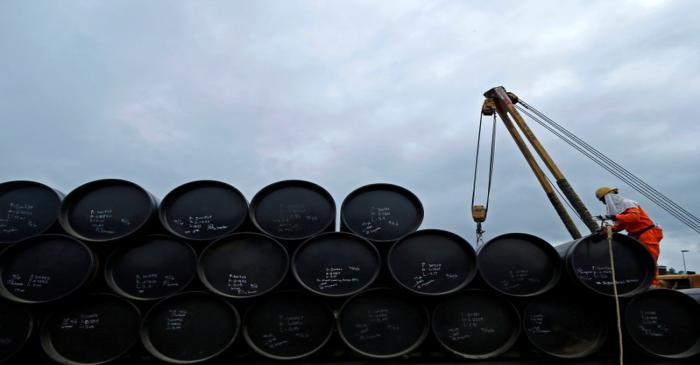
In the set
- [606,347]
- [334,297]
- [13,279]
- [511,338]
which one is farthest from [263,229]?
[606,347]

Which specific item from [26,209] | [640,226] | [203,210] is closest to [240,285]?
[203,210]

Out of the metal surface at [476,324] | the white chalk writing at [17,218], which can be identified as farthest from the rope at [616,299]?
the white chalk writing at [17,218]

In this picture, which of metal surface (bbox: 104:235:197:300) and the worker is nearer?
metal surface (bbox: 104:235:197:300)

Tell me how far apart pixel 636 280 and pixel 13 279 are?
5541 mm

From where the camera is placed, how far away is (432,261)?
3.96 meters

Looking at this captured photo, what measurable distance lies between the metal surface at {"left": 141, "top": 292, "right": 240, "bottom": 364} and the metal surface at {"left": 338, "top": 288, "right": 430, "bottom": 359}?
97cm

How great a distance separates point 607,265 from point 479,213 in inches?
263

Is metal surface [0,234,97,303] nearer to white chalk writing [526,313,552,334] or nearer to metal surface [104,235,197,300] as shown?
metal surface [104,235,197,300]

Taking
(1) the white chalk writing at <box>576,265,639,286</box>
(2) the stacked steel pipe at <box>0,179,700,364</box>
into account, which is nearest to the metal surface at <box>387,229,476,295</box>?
(2) the stacked steel pipe at <box>0,179,700,364</box>

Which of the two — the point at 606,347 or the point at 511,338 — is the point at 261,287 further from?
the point at 606,347

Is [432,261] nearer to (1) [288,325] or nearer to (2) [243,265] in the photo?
(1) [288,325]

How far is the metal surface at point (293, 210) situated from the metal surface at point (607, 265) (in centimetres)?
227

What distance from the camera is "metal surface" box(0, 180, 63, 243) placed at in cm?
399

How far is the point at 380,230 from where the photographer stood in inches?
166
